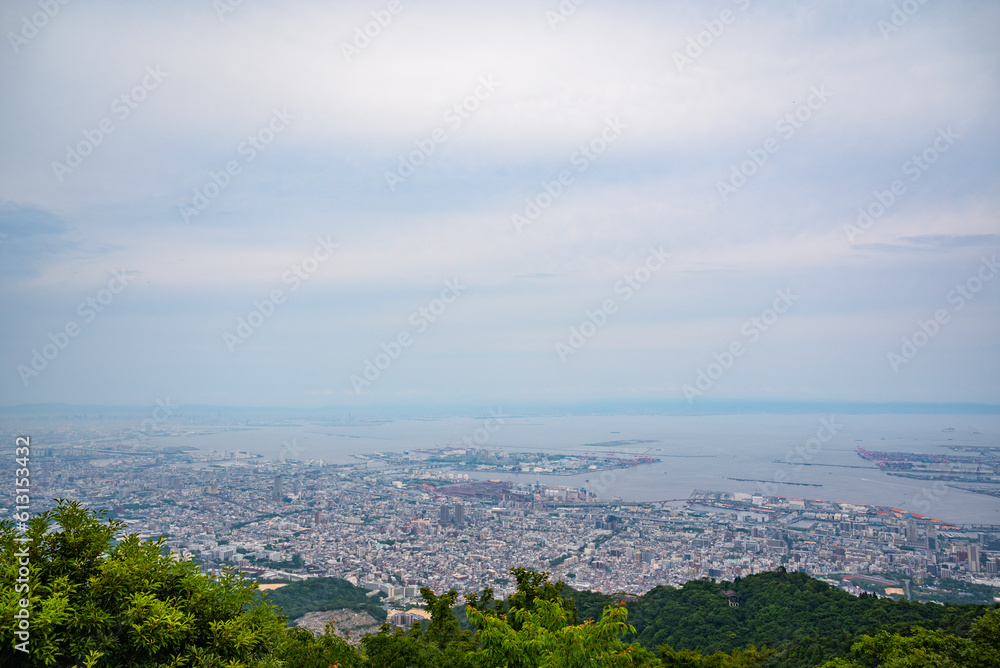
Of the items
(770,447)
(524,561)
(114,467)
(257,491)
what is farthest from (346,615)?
(770,447)

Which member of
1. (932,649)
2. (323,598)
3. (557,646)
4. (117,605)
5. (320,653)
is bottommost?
(323,598)

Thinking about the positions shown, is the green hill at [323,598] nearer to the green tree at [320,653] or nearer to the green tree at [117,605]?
the green tree at [320,653]

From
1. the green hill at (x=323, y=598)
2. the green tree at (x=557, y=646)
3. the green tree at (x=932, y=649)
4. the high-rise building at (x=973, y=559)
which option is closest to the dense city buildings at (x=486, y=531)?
the high-rise building at (x=973, y=559)

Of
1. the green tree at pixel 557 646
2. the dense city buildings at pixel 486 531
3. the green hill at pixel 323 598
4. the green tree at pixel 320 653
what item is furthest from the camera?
the dense city buildings at pixel 486 531

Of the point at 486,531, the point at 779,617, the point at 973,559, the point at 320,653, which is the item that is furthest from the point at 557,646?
the point at 486,531

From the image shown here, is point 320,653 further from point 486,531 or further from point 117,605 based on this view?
point 486,531

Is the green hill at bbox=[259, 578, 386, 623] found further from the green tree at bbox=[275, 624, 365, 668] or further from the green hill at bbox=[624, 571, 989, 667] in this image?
the green tree at bbox=[275, 624, 365, 668]
